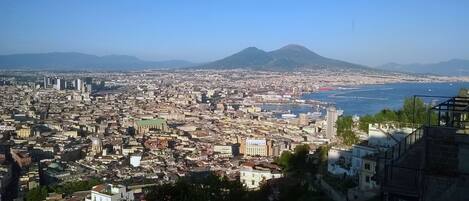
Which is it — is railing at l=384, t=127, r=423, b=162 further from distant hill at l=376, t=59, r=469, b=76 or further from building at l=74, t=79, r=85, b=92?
distant hill at l=376, t=59, r=469, b=76

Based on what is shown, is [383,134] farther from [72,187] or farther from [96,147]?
[96,147]

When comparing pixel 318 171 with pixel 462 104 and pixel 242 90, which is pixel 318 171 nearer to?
pixel 462 104

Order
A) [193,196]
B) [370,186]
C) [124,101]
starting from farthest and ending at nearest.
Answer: [124,101], [370,186], [193,196]

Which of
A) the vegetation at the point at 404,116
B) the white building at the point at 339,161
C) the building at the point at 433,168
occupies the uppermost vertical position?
the building at the point at 433,168

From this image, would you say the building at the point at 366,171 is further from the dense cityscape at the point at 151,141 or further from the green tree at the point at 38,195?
the green tree at the point at 38,195

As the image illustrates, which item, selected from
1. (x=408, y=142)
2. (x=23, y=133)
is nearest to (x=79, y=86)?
(x=23, y=133)

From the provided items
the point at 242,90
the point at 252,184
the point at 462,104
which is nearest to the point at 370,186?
the point at 462,104

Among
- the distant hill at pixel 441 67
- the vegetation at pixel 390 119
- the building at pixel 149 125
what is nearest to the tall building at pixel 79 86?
the building at pixel 149 125
